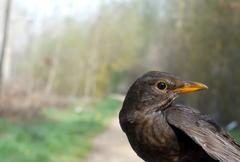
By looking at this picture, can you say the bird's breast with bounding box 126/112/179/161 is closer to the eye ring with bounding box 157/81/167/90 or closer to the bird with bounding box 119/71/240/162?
the bird with bounding box 119/71/240/162

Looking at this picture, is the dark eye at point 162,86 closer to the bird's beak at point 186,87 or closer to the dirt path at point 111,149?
the bird's beak at point 186,87

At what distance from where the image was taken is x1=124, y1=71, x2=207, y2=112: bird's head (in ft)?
4.44

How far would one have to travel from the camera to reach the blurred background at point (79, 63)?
837 cm

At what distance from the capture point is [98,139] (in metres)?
8.90

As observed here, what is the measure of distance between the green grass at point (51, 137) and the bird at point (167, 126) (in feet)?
13.5

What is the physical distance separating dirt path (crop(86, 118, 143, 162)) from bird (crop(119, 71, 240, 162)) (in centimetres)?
487

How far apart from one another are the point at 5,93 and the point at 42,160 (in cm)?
427

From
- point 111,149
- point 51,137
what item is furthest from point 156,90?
point 111,149

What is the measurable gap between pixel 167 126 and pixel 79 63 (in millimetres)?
12211

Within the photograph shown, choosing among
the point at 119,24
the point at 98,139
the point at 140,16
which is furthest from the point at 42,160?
the point at 119,24

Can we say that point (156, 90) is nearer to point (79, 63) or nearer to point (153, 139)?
point (153, 139)

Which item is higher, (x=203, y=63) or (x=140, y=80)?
(x=203, y=63)

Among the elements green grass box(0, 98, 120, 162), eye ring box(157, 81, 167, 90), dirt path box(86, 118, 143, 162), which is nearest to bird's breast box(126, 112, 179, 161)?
eye ring box(157, 81, 167, 90)

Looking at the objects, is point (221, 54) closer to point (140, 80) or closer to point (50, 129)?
point (50, 129)
